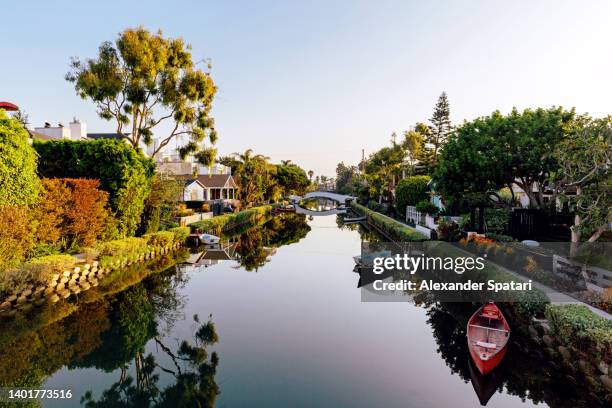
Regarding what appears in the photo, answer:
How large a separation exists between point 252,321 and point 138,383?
5254 millimetres

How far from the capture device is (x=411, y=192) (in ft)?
144

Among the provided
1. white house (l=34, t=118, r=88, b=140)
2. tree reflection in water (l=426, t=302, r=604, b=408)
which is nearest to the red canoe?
tree reflection in water (l=426, t=302, r=604, b=408)

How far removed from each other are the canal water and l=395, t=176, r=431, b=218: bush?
26.7 metres

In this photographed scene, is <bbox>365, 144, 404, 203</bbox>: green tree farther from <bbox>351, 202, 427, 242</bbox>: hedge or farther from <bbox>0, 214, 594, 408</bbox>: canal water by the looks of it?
<bbox>0, 214, 594, 408</bbox>: canal water

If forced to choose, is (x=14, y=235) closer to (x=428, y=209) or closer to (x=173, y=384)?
(x=173, y=384)

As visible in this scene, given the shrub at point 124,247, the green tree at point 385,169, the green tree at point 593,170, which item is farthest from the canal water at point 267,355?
the green tree at point 385,169

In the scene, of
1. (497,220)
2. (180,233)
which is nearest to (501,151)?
(497,220)

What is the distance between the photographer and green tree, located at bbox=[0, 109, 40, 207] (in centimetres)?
1550

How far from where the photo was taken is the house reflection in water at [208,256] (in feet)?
80.1

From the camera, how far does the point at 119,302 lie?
1656 cm

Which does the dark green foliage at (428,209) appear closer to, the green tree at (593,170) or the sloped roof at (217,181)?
the green tree at (593,170)

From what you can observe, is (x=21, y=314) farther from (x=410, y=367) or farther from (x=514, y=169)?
(x=514, y=169)

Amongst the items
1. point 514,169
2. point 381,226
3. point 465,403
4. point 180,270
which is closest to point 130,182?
point 180,270

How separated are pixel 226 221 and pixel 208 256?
50.5 ft
